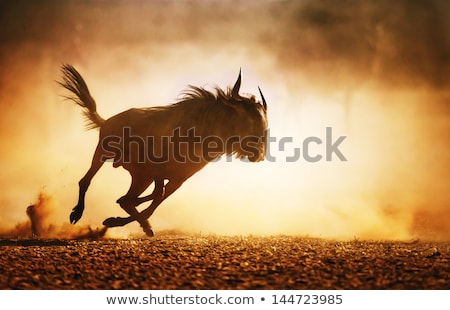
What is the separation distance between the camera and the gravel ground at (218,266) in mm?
3348

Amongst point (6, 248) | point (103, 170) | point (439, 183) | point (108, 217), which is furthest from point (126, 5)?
point (439, 183)

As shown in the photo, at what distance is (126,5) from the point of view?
546 centimetres

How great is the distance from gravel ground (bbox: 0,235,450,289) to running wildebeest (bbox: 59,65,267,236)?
21.5 inches

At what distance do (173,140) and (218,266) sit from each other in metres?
1.65

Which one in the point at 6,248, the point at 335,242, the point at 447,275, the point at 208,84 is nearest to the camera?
the point at 447,275

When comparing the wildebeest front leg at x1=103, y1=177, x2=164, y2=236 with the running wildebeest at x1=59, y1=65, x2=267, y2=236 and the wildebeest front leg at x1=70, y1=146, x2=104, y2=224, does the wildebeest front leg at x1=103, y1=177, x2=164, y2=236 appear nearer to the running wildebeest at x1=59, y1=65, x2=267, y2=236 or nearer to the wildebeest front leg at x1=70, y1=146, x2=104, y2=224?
the running wildebeest at x1=59, y1=65, x2=267, y2=236

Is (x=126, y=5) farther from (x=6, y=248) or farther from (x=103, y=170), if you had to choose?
(x=6, y=248)

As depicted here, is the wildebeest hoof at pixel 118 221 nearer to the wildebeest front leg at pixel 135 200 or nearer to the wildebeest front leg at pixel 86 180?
the wildebeest front leg at pixel 135 200

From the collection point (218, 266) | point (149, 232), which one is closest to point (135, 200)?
point (149, 232)

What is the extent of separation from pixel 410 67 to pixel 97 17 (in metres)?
3.00

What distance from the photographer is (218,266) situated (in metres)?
3.68

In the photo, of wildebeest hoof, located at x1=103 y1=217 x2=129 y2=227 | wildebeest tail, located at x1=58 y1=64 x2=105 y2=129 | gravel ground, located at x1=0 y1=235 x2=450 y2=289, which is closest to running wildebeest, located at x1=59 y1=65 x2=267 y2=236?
wildebeest hoof, located at x1=103 y1=217 x2=129 y2=227

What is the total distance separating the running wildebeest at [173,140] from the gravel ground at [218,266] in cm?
55

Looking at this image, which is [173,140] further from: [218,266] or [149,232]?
[218,266]
